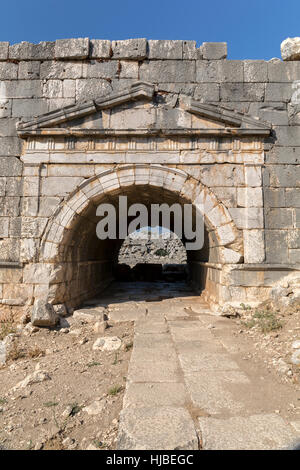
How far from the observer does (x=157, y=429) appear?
191 centimetres

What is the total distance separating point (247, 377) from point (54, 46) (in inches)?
276

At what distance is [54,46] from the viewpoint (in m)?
6.02

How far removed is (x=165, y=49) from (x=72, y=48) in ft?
6.47

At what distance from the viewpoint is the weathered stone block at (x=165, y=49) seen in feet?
19.5

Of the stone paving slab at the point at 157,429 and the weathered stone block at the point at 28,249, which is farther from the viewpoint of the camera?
the weathered stone block at the point at 28,249

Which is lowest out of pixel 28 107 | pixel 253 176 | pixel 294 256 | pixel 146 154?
pixel 294 256

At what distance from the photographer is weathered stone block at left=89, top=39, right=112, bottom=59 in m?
5.96

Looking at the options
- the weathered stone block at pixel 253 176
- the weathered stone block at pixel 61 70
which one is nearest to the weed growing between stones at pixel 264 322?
the weathered stone block at pixel 253 176

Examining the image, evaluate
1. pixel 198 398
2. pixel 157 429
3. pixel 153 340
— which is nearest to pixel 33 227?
pixel 153 340

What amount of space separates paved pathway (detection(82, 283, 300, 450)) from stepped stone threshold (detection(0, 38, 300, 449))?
136 cm

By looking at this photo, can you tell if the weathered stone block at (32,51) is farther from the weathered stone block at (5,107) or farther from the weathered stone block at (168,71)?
the weathered stone block at (168,71)

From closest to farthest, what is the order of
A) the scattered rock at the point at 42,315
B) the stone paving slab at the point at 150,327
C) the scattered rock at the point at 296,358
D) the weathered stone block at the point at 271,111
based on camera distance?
the scattered rock at the point at 296,358 → the stone paving slab at the point at 150,327 → the scattered rock at the point at 42,315 → the weathered stone block at the point at 271,111

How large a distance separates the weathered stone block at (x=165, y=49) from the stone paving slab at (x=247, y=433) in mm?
6413

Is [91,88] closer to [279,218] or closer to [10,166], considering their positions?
[10,166]
